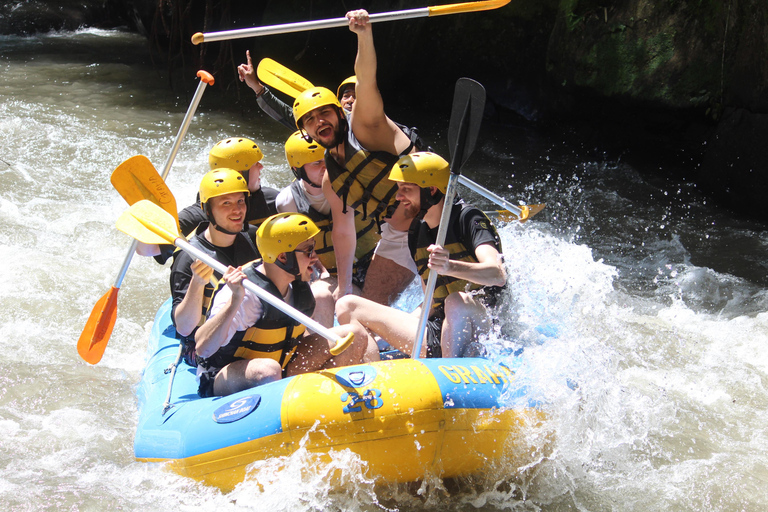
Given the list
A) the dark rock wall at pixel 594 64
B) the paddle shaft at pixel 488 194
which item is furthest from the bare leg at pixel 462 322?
the dark rock wall at pixel 594 64

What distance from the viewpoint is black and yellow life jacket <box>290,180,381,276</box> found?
144 inches

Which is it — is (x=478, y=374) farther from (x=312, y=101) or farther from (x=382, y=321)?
(x=312, y=101)

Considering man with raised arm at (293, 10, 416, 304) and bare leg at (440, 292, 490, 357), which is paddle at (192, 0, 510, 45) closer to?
man with raised arm at (293, 10, 416, 304)

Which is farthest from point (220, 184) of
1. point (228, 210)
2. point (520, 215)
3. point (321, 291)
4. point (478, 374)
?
point (520, 215)

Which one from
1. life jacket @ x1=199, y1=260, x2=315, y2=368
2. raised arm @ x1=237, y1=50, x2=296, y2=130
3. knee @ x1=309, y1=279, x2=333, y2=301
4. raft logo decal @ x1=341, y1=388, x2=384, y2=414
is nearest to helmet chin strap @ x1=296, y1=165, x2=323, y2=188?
knee @ x1=309, y1=279, x2=333, y2=301

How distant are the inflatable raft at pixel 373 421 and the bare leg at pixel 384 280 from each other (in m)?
0.89

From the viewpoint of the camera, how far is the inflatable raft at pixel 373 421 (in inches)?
97.7

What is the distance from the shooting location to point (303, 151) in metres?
3.55

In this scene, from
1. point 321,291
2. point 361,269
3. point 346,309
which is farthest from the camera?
point 361,269

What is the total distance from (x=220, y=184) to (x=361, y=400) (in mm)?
1111

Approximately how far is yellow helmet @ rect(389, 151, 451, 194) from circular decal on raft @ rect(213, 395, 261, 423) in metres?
1.00

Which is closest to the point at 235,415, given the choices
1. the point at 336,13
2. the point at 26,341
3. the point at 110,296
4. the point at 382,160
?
the point at 110,296

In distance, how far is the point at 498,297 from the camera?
9.86 feet

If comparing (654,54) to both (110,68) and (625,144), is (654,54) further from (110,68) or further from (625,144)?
(110,68)
